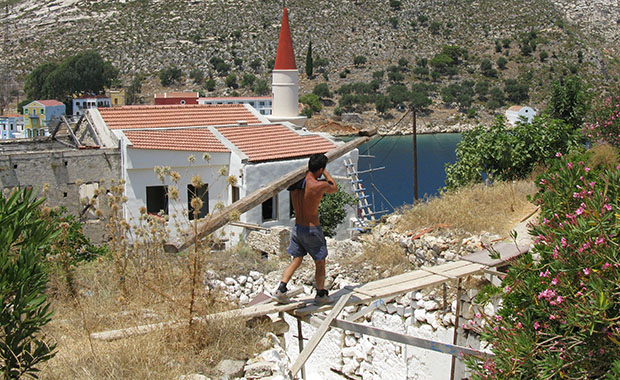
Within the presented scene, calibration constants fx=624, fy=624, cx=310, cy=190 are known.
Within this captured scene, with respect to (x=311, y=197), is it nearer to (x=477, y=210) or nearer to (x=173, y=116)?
(x=477, y=210)

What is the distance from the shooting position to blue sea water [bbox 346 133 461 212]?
1236 inches

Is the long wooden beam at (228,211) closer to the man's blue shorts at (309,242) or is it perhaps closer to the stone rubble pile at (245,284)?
the man's blue shorts at (309,242)

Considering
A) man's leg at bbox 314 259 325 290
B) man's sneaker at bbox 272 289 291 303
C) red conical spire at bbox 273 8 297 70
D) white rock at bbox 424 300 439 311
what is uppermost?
red conical spire at bbox 273 8 297 70

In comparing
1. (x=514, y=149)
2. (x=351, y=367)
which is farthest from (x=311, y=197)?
(x=514, y=149)

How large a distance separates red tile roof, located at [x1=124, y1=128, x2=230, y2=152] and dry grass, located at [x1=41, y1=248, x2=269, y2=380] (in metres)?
12.0

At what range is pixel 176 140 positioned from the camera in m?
18.5

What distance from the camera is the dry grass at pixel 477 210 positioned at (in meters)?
9.58

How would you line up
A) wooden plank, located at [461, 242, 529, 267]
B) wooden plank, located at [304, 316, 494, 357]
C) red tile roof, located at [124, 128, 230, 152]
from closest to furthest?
1. wooden plank, located at [304, 316, 494, 357]
2. wooden plank, located at [461, 242, 529, 267]
3. red tile roof, located at [124, 128, 230, 152]

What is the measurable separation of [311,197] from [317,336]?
1161 mm

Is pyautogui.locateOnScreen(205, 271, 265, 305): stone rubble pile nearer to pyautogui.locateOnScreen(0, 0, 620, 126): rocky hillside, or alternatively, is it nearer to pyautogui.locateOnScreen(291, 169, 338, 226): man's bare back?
pyautogui.locateOnScreen(291, 169, 338, 226): man's bare back

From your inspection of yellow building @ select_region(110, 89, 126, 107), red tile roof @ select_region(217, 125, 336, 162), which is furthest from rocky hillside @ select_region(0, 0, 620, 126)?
red tile roof @ select_region(217, 125, 336, 162)

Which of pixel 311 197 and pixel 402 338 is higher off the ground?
pixel 311 197

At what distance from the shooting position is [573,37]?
7769 cm

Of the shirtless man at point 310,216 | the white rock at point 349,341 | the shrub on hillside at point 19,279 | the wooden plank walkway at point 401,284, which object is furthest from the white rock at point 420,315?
the shrub on hillside at point 19,279
